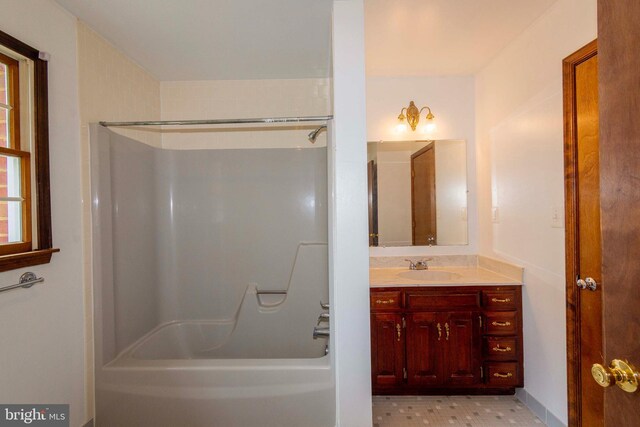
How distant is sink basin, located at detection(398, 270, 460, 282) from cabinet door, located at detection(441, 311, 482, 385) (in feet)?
1.26

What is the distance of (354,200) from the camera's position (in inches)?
63.8

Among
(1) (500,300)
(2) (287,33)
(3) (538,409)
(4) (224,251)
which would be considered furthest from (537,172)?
(4) (224,251)

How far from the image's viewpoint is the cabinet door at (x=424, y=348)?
2.24m

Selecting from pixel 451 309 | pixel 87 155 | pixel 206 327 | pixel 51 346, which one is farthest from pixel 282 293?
pixel 87 155

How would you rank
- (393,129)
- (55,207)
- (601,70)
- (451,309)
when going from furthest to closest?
(393,129) → (451,309) → (55,207) → (601,70)

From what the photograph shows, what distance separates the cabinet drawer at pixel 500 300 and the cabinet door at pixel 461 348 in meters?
0.12

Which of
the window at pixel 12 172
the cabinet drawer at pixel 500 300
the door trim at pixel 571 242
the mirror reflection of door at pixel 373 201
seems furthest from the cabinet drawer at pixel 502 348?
the window at pixel 12 172

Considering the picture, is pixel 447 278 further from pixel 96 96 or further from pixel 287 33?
pixel 96 96

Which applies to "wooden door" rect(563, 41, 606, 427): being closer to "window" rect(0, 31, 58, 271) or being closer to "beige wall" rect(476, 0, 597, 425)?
"beige wall" rect(476, 0, 597, 425)

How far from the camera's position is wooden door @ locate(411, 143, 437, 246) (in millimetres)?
2756

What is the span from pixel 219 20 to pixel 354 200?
50.7 inches

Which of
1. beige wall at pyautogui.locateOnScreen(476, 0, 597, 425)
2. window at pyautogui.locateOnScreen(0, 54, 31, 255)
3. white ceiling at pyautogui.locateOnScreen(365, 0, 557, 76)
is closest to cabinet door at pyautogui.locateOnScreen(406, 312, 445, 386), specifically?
beige wall at pyautogui.locateOnScreen(476, 0, 597, 425)

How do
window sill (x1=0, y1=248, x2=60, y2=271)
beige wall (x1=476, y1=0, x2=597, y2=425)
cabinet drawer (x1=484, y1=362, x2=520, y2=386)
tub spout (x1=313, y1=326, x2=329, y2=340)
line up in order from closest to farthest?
window sill (x1=0, y1=248, x2=60, y2=271) → beige wall (x1=476, y1=0, x2=597, y2=425) → tub spout (x1=313, y1=326, x2=329, y2=340) → cabinet drawer (x1=484, y1=362, x2=520, y2=386)

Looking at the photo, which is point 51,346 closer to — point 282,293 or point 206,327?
point 206,327
